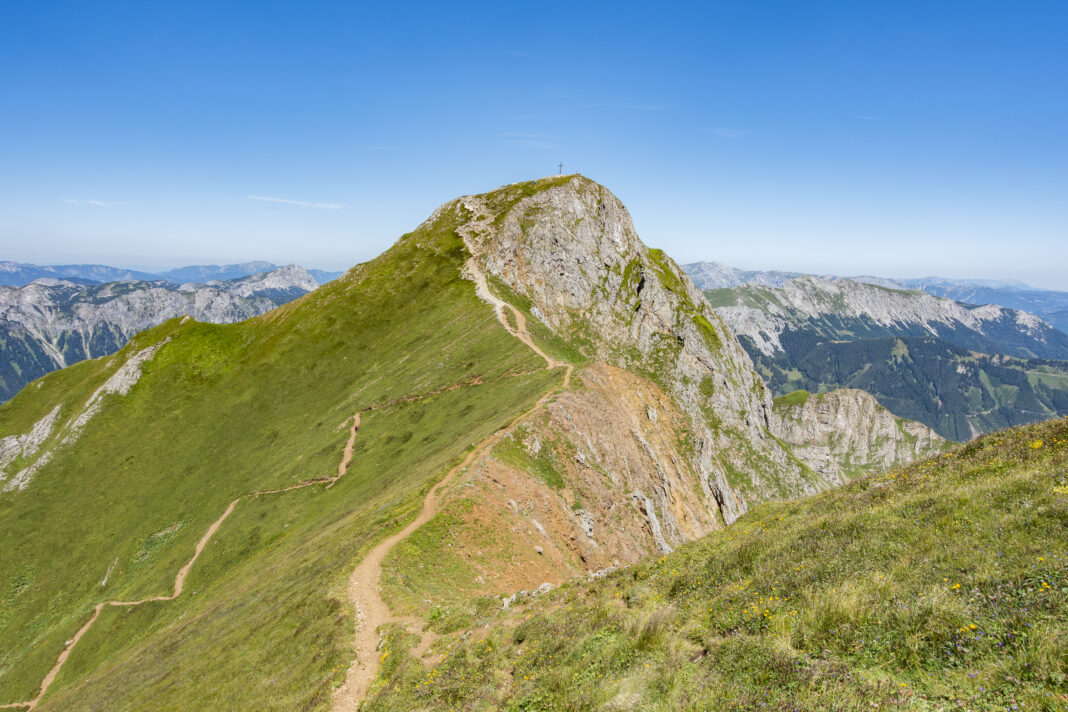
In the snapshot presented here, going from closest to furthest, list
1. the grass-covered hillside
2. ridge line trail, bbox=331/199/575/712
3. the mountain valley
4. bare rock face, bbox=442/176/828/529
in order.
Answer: the grass-covered hillside, the mountain valley, ridge line trail, bbox=331/199/575/712, bare rock face, bbox=442/176/828/529

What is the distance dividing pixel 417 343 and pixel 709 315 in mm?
84289

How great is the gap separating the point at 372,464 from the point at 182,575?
27.1 metres

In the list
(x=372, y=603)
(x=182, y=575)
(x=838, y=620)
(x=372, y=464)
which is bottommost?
(x=182, y=575)

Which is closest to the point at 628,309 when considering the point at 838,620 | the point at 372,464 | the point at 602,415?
the point at 602,415

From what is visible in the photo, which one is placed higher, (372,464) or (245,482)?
(372,464)

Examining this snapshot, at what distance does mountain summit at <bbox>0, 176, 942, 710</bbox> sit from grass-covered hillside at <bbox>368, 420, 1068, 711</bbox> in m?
7.22

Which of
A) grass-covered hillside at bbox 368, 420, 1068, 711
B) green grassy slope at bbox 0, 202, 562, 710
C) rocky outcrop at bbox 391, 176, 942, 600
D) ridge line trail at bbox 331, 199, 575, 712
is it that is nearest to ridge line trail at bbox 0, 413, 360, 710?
green grassy slope at bbox 0, 202, 562, 710

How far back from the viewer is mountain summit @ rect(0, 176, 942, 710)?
30.8m

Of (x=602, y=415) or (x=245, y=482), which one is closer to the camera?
(x=602, y=415)

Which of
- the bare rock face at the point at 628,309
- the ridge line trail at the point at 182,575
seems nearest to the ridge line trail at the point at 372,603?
the ridge line trail at the point at 182,575

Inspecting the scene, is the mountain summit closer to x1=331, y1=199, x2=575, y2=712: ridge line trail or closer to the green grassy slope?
x1=331, y1=199, x2=575, y2=712: ridge line trail

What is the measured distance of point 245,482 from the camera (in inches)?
2766

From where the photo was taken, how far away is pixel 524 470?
42250 millimetres

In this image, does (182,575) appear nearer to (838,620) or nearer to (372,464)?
(372,464)
